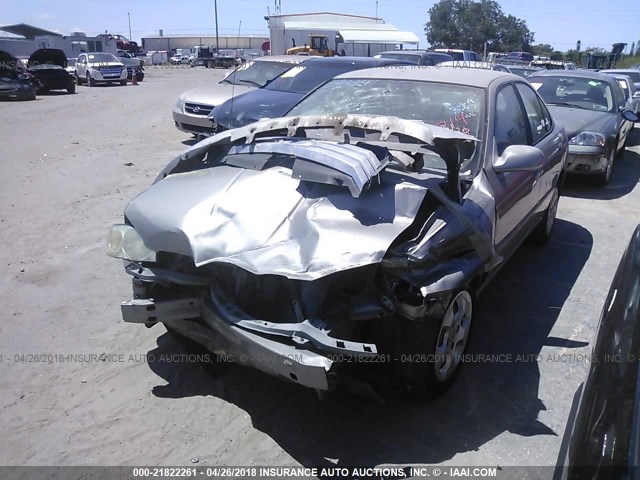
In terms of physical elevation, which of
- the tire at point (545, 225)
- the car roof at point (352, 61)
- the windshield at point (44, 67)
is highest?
the windshield at point (44, 67)

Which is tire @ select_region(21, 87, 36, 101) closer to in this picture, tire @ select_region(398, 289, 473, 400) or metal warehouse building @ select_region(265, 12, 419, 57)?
metal warehouse building @ select_region(265, 12, 419, 57)

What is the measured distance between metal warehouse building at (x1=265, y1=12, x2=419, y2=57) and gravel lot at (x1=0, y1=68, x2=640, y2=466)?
84.2ft

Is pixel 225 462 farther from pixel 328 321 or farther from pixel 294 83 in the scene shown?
pixel 294 83

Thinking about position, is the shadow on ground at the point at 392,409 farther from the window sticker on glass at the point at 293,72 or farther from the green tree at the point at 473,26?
the green tree at the point at 473,26

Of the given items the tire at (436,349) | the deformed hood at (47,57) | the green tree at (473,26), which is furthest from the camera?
the green tree at (473,26)

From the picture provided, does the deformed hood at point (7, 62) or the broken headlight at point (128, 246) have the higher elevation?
the deformed hood at point (7, 62)

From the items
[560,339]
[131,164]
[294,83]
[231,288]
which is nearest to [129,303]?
[231,288]

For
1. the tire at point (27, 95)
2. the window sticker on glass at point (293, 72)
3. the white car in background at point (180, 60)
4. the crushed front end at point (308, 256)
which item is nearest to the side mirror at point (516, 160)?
the crushed front end at point (308, 256)

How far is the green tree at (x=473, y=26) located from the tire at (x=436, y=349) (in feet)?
234

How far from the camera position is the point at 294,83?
30.5 feet

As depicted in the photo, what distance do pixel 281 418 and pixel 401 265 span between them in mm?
1103

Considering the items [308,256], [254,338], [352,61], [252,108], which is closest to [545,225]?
[308,256]

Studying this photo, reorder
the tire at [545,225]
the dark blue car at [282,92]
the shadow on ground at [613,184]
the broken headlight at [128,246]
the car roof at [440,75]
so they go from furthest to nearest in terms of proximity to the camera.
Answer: the dark blue car at [282,92], the shadow on ground at [613,184], the tire at [545,225], the car roof at [440,75], the broken headlight at [128,246]

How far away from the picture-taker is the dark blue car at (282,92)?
8320 millimetres
